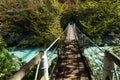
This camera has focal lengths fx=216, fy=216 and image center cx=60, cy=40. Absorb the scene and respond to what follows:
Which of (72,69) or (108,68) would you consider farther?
(72,69)

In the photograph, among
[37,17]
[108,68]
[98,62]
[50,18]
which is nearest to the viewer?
[108,68]

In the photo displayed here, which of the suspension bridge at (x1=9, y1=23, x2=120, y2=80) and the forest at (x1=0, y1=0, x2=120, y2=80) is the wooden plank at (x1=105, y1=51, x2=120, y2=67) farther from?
the forest at (x1=0, y1=0, x2=120, y2=80)

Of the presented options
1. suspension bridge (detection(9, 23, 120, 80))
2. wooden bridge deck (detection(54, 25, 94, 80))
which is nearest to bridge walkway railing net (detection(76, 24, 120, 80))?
suspension bridge (detection(9, 23, 120, 80))

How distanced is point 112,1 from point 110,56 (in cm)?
985

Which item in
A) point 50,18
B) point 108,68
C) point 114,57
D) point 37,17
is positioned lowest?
point 50,18

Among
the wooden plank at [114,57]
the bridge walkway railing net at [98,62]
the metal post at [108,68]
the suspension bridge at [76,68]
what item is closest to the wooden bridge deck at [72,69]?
the suspension bridge at [76,68]

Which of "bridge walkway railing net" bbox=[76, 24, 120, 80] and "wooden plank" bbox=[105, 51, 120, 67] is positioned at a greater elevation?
"wooden plank" bbox=[105, 51, 120, 67]

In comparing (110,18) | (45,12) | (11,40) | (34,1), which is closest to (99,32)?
(110,18)

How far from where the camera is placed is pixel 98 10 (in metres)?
12.3

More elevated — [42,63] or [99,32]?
[42,63]

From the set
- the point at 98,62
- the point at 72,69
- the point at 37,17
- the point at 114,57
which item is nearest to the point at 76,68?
the point at 72,69

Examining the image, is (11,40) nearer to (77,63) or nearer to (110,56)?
(77,63)

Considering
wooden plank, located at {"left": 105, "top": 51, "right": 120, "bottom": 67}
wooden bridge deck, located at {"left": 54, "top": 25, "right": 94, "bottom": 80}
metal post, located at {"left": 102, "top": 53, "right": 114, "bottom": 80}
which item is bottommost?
wooden bridge deck, located at {"left": 54, "top": 25, "right": 94, "bottom": 80}

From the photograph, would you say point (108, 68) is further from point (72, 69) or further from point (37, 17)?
point (37, 17)
